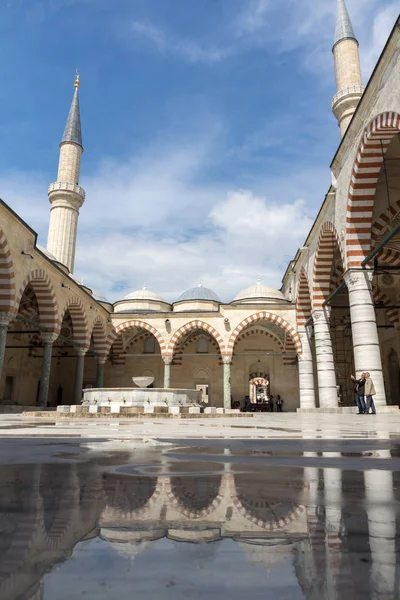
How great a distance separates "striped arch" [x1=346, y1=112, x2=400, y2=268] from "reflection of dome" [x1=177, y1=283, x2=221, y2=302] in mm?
13922

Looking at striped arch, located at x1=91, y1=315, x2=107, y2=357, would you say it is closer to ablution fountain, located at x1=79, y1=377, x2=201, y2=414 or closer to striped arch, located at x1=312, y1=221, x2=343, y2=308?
ablution fountain, located at x1=79, y1=377, x2=201, y2=414

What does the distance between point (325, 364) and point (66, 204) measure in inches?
588

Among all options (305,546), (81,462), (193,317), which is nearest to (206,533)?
(305,546)

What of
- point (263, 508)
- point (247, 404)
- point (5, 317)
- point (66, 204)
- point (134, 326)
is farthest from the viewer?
point (66, 204)

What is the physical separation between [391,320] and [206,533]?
20.3 metres

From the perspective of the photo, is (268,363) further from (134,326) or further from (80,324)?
(80,324)

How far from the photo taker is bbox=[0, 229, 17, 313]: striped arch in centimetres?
1217

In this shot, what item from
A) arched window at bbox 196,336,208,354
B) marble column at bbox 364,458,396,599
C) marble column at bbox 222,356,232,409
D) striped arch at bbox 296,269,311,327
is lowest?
marble column at bbox 364,458,396,599

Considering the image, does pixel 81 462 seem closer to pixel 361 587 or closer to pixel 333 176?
pixel 361 587

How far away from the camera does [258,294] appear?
73.3 ft

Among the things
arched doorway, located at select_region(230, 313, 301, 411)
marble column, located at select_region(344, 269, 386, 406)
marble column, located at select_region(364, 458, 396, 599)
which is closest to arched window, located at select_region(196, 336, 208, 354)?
arched doorway, located at select_region(230, 313, 301, 411)

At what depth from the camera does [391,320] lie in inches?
751

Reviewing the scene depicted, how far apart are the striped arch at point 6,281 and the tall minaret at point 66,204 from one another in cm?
884

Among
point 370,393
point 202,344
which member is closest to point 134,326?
point 202,344
